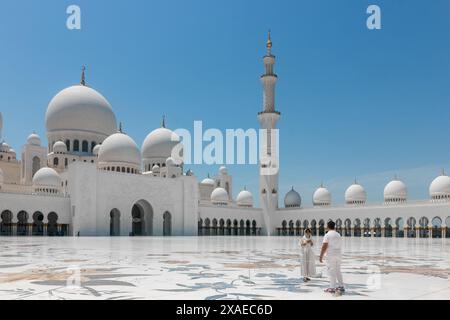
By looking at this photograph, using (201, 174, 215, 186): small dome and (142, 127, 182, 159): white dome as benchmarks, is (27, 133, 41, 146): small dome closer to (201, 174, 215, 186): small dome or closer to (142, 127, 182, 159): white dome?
(142, 127, 182, 159): white dome

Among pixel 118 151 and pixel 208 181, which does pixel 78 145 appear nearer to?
pixel 118 151

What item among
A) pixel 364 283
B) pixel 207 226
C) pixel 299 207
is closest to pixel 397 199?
pixel 299 207

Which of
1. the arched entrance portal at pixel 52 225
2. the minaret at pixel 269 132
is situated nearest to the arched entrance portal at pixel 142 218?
the arched entrance portal at pixel 52 225

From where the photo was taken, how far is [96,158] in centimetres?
3825

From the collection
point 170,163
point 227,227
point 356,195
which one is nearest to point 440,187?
point 356,195

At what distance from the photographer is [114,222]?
108ft

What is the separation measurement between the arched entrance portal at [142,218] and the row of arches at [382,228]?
39.7ft

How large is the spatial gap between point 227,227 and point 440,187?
59.0 ft

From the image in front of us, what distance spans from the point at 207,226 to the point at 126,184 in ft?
38.3

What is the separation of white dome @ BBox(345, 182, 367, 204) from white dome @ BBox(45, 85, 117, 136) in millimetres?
20958

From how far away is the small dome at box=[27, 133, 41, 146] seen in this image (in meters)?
41.0

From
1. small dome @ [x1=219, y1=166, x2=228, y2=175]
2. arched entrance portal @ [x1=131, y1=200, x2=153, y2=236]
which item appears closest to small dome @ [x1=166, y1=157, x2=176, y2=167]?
arched entrance portal @ [x1=131, y1=200, x2=153, y2=236]
